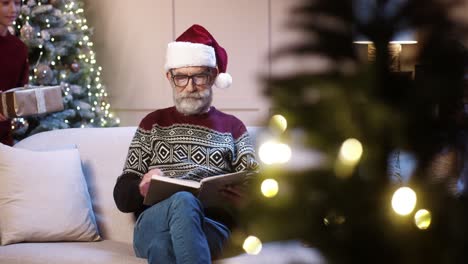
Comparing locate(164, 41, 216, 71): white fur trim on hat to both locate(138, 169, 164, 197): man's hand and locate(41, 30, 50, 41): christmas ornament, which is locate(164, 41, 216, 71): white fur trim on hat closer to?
locate(138, 169, 164, 197): man's hand

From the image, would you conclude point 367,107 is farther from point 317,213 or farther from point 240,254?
point 240,254

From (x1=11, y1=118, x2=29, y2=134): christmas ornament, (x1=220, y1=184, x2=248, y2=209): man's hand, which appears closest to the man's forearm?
(x1=220, y1=184, x2=248, y2=209): man's hand

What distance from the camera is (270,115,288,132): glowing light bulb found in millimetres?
534

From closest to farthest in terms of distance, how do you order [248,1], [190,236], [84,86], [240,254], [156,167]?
[190,236] < [240,254] < [156,167] < [84,86] < [248,1]

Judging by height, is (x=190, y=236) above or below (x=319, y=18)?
below

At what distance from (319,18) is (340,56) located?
3cm

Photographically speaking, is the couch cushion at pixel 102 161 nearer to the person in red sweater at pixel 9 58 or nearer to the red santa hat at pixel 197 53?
the red santa hat at pixel 197 53

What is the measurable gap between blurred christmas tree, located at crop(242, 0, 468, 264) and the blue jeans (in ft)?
5.55

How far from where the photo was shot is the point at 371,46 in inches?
19.5

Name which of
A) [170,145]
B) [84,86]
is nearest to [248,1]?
[84,86]

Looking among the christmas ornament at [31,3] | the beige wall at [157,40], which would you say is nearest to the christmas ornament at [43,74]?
the christmas ornament at [31,3]

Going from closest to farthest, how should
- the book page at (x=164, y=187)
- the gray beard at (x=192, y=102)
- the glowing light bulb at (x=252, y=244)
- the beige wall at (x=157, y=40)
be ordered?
the glowing light bulb at (x=252, y=244)
the book page at (x=164, y=187)
the gray beard at (x=192, y=102)
the beige wall at (x=157, y=40)

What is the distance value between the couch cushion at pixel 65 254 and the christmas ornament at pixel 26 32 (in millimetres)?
2101

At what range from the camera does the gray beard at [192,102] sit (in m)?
2.70
